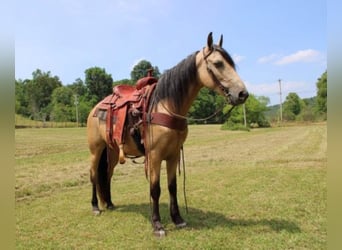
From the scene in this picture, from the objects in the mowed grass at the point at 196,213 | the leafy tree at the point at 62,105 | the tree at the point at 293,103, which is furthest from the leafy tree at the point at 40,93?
the tree at the point at 293,103

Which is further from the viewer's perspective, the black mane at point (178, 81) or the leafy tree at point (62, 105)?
the leafy tree at point (62, 105)

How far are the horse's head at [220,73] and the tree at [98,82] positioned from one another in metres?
61.0

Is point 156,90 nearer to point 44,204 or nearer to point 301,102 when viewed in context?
point 44,204

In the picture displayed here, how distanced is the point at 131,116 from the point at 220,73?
153 cm

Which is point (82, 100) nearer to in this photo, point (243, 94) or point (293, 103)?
point (293, 103)

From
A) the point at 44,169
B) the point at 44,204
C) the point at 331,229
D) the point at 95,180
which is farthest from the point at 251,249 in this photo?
the point at 44,169

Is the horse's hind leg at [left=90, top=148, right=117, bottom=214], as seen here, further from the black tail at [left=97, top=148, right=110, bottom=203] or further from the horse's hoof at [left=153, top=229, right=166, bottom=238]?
the horse's hoof at [left=153, top=229, right=166, bottom=238]

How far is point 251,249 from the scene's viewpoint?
3619 mm

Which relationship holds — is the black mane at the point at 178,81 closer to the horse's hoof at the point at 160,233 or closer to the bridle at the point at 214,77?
the bridle at the point at 214,77

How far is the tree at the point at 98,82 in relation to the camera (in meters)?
63.5

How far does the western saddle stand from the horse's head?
2.28 feet

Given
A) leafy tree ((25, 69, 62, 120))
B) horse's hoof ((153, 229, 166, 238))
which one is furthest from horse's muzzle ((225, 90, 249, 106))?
leafy tree ((25, 69, 62, 120))

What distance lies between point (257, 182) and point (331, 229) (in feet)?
19.8

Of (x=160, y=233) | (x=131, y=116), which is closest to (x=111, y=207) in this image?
(x=160, y=233)
